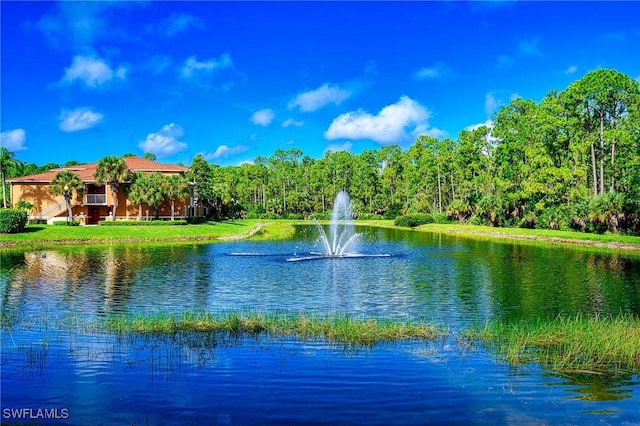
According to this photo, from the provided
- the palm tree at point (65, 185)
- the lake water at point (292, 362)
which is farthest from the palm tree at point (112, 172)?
the lake water at point (292, 362)

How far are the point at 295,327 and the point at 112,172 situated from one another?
6269cm

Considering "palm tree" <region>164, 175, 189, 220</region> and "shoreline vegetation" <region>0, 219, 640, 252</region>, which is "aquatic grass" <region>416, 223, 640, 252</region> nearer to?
"shoreline vegetation" <region>0, 219, 640, 252</region>

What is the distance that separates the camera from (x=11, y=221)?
57.2 metres

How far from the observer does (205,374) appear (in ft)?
44.6

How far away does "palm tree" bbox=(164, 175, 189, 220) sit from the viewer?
77625 millimetres

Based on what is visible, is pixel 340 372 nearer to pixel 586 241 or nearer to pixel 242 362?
pixel 242 362

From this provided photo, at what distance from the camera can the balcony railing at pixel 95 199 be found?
260ft

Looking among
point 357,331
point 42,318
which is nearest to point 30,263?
point 42,318

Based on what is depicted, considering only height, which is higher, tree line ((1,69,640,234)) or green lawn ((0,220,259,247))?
tree line ((1,69,640,234))

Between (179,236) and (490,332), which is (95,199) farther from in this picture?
(490,332)

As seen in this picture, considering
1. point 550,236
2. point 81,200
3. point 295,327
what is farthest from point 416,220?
point 295,327

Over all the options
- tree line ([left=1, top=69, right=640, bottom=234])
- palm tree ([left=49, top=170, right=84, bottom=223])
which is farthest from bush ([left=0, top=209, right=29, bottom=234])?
tree line ([left=1, top=69, right=640, bottom=234])

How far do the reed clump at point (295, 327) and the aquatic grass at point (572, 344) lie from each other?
78.9 inches

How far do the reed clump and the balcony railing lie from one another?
64.6m
